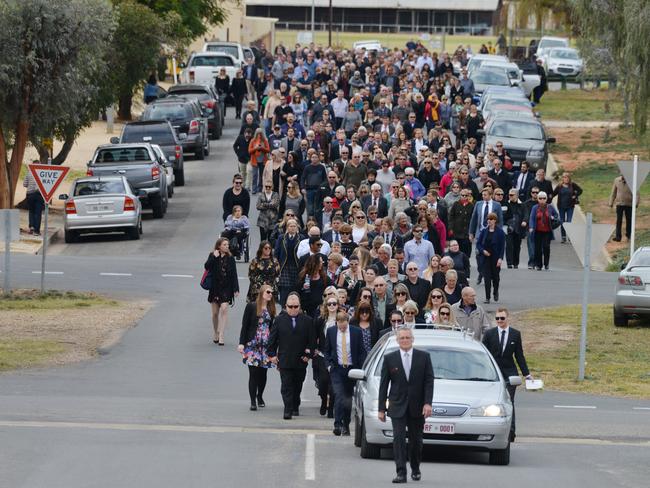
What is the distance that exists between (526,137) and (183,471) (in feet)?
96.7

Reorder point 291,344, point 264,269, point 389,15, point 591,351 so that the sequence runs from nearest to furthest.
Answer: point 291,344, point 264,269, point 591,351, point 389,15

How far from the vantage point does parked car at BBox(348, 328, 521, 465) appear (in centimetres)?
1480

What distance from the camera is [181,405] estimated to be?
1848 centimetres

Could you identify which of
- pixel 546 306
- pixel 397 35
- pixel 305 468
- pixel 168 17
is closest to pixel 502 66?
pixel 168 17

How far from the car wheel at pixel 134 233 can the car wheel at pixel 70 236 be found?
1155mm

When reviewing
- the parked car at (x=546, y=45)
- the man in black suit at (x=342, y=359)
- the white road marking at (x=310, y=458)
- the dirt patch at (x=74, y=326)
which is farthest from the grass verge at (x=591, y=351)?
the parked car at (x=546, y=45)

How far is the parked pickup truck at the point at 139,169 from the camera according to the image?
37438mm

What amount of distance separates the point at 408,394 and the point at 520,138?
28.9m

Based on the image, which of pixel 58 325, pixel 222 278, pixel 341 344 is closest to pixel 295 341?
pixel 341 344

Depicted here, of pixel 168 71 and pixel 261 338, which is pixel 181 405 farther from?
pixel 168 71

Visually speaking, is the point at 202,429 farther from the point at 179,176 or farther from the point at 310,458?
the point at 179,176

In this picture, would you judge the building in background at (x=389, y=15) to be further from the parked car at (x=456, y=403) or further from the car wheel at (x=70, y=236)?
the parked car at (x=456, y=403)

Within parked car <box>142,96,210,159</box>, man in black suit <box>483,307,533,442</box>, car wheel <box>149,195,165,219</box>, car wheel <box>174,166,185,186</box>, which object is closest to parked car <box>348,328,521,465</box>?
man in black suit <box>483,307,533,442</box>

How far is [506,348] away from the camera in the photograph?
1739 cm
